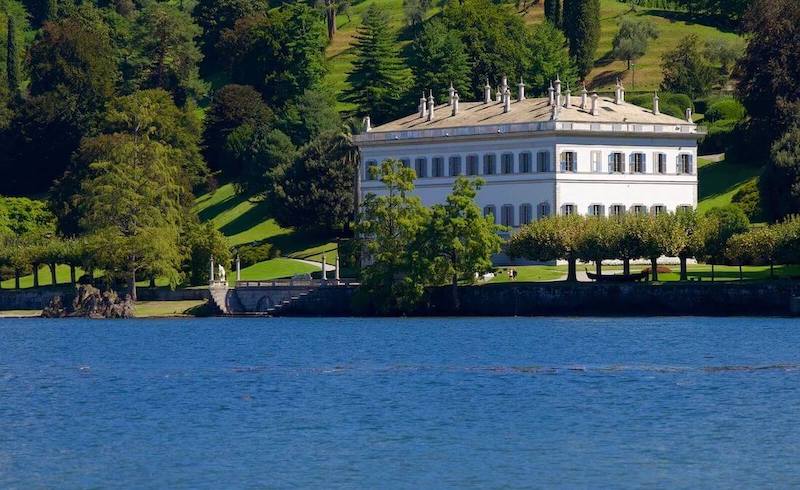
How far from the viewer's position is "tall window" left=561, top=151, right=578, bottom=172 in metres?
110

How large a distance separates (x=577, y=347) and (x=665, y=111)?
203 feet

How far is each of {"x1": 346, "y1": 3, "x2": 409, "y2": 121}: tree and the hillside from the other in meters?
4.47

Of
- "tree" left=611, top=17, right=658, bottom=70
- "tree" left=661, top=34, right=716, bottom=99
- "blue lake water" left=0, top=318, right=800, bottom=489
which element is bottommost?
"blue lake water" left=0, top=318, right=800, bottom=489

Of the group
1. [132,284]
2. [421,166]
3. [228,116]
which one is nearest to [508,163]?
[421,166]

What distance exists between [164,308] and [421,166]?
18.0m

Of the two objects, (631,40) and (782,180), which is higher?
(631,40)

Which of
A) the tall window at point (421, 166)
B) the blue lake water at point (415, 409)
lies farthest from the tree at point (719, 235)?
the tall window at point (421, 166)

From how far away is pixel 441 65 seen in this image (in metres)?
140

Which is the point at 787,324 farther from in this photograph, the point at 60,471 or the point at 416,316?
the point at 60,471

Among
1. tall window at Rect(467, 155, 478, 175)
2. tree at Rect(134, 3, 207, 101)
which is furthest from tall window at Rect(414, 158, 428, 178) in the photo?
tree at Rect(134, 3, 207, 101)

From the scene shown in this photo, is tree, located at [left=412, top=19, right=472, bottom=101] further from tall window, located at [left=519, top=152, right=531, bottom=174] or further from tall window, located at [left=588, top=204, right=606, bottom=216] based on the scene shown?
tall window, located at [left=588, top=204, right=606, bottom=216]

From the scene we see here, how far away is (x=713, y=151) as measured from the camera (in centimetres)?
13138

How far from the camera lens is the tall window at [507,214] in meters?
112

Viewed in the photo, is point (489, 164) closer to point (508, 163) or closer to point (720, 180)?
point (508, 163)
